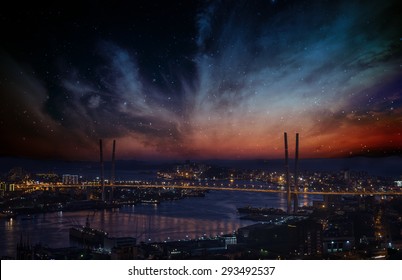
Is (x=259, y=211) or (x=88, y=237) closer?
(x=88, y=237)

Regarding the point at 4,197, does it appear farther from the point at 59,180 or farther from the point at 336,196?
the point at 336,196

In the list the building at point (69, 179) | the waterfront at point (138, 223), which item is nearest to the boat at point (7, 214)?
the waterfront at point (138, 223)

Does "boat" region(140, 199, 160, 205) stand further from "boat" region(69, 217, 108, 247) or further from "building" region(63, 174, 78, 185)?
"boat" region(69, 217, 108, 247)

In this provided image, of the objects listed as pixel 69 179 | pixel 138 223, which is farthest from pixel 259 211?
pixel 69 179

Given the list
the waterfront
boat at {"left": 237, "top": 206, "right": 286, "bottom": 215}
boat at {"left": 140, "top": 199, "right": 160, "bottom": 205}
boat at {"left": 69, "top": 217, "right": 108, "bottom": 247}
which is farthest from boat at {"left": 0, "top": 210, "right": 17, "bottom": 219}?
boat at {"left": 237, "top": 206, "right": 286, "bottom": 215}

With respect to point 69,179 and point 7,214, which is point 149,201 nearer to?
point 69,179

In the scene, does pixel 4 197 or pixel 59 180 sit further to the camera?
pixel 59 180
